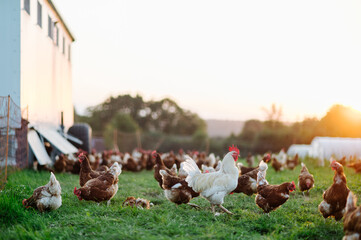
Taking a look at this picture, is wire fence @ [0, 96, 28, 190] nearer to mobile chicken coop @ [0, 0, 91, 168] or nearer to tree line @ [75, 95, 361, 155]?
mobile chicken coop @ [0, 0, 91, 168]

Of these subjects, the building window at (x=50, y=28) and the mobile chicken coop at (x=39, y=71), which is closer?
the mobile chicken coop at (x=39, y=71)

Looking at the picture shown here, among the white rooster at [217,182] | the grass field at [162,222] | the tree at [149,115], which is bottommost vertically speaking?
the grass field at [162,222]

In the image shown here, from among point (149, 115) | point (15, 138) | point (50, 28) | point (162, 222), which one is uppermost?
point (50, 28)

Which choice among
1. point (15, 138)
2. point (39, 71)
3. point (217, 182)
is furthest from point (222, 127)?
point (217, 182)

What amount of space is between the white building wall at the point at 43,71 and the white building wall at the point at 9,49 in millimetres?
210

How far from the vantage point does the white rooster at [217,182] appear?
215 inches

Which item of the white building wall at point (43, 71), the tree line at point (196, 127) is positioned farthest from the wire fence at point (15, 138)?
the tree line at point (196, 127)

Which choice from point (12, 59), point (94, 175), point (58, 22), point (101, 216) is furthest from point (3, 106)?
point (58, 22)

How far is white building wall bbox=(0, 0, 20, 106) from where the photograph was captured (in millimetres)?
9891

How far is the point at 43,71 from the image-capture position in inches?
509

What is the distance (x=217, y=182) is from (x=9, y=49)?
8219 mm

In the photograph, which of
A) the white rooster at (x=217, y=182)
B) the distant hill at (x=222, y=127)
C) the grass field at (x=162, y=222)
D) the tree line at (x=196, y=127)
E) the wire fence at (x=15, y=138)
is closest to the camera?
the grass field at (x=162, y=222)

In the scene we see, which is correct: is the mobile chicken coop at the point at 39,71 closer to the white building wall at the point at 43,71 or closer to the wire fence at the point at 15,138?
the white building wall at the point at 43,71

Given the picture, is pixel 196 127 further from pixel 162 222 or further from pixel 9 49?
pixel 162 222
